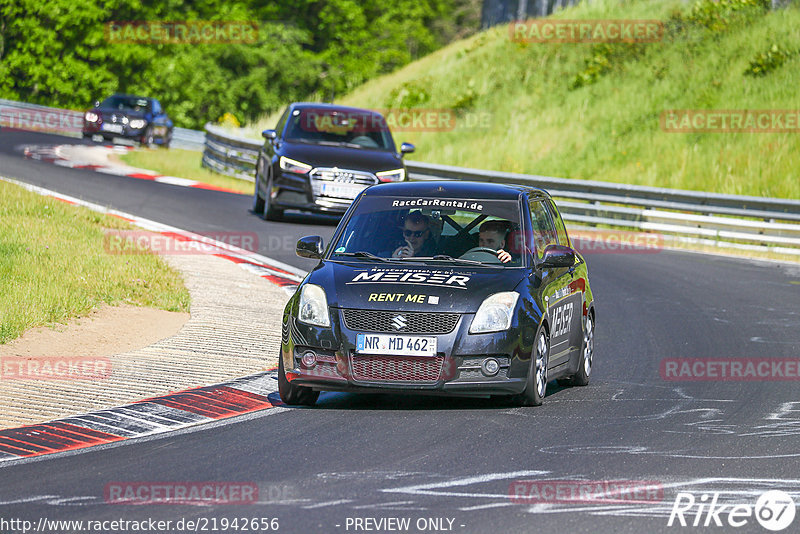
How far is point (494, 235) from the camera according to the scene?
10.1 meters

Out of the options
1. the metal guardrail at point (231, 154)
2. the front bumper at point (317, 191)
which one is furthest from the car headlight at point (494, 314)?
the metal guardrail at point (231, 154)

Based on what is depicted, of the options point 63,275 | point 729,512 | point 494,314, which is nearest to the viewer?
point 729,512

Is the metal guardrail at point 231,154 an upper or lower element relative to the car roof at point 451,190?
lower

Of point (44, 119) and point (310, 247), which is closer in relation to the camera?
point (310, 247)

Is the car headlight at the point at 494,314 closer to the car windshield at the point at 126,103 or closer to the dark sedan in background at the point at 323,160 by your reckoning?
the dark sedan in background at the point at 323,160

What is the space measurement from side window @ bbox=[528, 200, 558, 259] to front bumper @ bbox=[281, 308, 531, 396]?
49.7 inches

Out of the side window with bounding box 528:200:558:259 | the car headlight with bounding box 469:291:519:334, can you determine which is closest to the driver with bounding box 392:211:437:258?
the side window with bounding box 528:200:558:259

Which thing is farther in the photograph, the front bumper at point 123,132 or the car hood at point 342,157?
the front bumper at point 123,132

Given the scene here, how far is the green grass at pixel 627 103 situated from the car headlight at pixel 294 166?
11247 millimetres

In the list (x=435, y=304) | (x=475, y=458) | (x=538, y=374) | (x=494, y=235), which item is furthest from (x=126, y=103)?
(x=475, y=458)

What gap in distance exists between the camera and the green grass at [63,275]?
488 inches

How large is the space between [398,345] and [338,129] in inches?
538

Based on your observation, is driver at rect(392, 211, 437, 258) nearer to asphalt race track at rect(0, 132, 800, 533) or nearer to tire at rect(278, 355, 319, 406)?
asphalt race track at rect(0, 132, 800, 533)

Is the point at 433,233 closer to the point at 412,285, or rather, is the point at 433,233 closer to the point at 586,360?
the point at 412,285
